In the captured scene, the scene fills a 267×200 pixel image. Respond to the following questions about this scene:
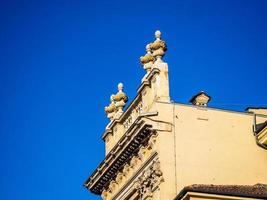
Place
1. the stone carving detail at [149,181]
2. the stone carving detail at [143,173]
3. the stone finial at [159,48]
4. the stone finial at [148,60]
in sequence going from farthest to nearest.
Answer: the stone finial at [148,60], the stone finial at [159,48], the stone carving detail at [143,173], the stone carving detail at [149,181]

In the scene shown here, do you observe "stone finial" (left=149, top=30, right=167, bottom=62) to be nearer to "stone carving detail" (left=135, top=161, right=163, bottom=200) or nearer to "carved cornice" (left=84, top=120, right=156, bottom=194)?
"carved cornice" (left=84, top=120, right=156, bottom=194)

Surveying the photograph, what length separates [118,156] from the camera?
114 feet

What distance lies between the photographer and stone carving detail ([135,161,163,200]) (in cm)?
3091

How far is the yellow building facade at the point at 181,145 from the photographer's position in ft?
102

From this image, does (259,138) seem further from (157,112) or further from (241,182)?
(157,112)

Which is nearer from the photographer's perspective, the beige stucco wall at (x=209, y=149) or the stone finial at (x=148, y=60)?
the beige stucco wall at (x=209, y=149)

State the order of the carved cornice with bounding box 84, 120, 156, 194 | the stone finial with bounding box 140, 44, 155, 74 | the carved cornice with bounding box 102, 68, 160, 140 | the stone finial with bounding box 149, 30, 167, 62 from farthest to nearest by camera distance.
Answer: the stone finial with bounding box 140, 44, 155, 74 → the stone finial with bounding box 149, 30, 167, 62 → the carved cornice with bounding box 102, 68, 160, 140 → the carved cornice with bounding box 84, 120, 156, 194

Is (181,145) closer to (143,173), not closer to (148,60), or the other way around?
(143,173)

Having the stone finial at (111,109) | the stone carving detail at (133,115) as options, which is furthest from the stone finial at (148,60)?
the stone finial at (111,109)

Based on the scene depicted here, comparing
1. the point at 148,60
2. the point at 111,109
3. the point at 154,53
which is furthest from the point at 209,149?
the point at 111,109

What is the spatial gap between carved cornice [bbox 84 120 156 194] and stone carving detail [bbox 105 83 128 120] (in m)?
2.74

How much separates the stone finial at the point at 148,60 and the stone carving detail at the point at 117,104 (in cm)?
362

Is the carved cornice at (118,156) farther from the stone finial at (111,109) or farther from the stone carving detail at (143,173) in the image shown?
the stone finial at (111,109)

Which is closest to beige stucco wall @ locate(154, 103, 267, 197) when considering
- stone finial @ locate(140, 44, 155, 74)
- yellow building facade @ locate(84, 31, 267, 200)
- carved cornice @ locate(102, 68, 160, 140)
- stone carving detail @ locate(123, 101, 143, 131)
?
yellow building facade @ locate(84, 31, 267, 200)
